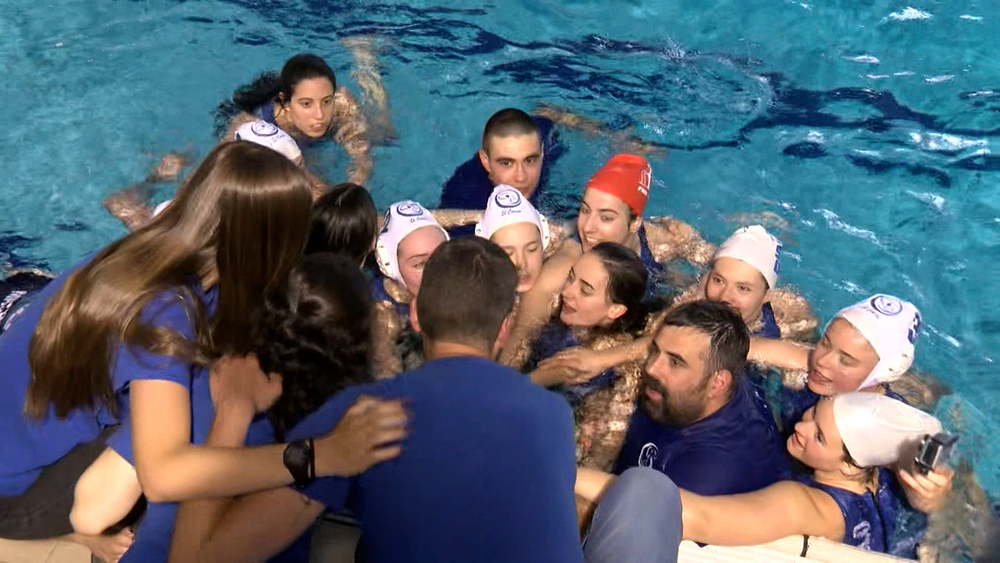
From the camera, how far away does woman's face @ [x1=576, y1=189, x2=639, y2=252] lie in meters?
5.26

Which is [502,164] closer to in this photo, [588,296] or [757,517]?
[588,296]

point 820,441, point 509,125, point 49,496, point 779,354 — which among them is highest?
point 509,125

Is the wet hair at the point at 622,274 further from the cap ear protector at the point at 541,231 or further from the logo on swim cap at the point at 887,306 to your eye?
the logo on swim cap at the point at 887,306

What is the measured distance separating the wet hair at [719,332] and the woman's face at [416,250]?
4.69 ft

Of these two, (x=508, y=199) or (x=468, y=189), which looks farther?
(x=468, y=189)

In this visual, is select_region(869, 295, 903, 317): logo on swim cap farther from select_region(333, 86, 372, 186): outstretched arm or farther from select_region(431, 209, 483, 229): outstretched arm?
select_region(333, 86, 372, 186): outstretched arm

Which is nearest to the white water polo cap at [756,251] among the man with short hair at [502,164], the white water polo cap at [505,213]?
the white water polo cap at [505,213]

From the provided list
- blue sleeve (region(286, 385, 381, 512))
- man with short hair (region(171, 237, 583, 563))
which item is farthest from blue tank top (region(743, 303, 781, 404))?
blue sleeve (region(286, 385, 381, 512))

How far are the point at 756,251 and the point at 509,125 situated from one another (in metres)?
1.83

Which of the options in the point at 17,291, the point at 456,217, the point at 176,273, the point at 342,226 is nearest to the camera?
the point at 176,273

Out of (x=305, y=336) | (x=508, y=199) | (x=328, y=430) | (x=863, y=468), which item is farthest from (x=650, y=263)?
(x=328, y=430)

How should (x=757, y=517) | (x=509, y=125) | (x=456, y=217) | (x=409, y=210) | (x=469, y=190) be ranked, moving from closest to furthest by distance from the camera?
(x=757, y=517) < (x=409, y=210) < (x=509, y=125) < (x=456, y=217) < (x=469, y=190)

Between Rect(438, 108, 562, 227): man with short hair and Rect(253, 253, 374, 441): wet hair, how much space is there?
2806 millimetres

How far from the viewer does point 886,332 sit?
442cm
